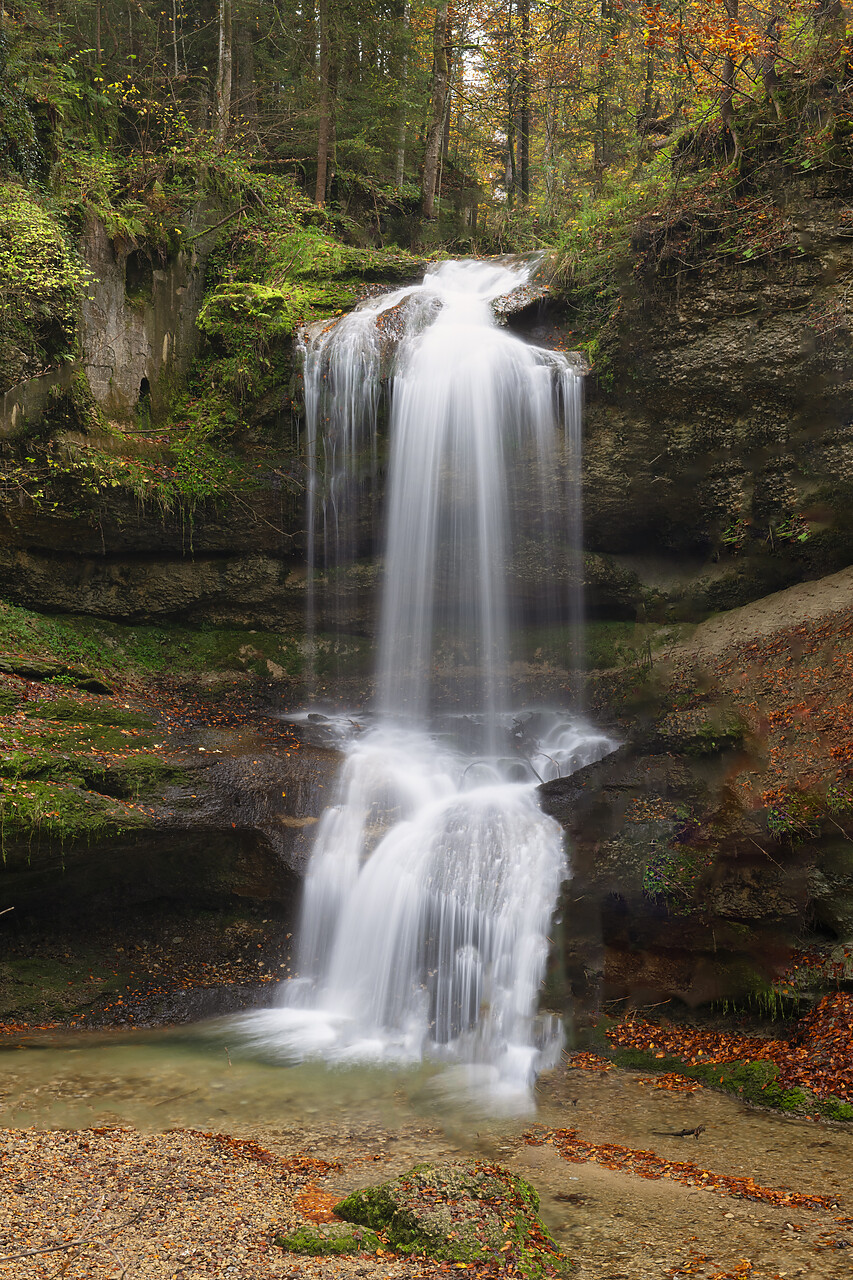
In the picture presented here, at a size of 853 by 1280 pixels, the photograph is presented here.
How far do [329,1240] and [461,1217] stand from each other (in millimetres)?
631

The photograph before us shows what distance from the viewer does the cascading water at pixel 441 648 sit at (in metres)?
7.98

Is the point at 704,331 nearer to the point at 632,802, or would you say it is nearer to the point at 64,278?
the point at 632,802

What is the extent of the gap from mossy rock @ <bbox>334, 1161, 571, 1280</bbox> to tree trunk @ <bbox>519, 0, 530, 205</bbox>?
2441cm

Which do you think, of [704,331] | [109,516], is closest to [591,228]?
[704,331]

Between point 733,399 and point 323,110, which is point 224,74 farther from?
point 733,399

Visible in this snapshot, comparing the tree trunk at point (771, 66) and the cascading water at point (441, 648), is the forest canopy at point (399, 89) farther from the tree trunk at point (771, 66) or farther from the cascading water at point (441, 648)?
the cascading water at point (441, 648)

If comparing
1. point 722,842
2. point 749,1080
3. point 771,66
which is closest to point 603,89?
point 771,66

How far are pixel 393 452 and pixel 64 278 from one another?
521cm

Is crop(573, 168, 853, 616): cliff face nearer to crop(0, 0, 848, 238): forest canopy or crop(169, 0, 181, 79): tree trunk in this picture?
crop(0, 0, 848, 238): forest canopy

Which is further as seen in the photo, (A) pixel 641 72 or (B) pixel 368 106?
(A) pixel 641 72

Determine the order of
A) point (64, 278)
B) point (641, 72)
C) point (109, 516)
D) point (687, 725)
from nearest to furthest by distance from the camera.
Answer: point (687, 725)
point (64, 278)
point (109, 516)
point (641, 72)

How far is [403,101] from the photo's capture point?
60.2 feet

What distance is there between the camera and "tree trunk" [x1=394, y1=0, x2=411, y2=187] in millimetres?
17969

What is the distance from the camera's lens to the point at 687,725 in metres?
8.73
